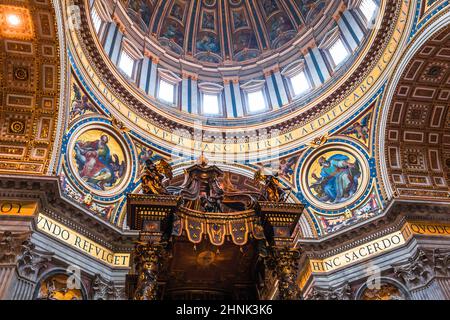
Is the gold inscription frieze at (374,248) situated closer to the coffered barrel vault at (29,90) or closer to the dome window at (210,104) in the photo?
the dome window at (210,104)

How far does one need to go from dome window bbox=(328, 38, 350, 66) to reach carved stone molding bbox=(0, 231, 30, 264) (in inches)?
561

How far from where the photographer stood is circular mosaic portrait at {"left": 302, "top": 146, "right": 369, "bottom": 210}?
1460 centimetres

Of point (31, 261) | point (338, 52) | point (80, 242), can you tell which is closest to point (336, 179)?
point (338, 52)

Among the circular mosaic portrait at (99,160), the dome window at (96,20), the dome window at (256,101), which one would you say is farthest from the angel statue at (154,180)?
the dome window at (256,101)

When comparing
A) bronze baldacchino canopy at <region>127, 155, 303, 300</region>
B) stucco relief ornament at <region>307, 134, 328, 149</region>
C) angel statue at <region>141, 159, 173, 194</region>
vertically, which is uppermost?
stucco relief ornament at <region>307, 134, 328, 149</region>

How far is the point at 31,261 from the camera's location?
32.0ft

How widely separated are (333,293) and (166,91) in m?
11.9

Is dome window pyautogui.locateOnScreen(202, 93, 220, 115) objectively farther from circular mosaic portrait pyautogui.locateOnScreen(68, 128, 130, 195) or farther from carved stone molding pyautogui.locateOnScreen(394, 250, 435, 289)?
carved stone molding pyautogui.locateOnScreen(394, 250, 435, 289)

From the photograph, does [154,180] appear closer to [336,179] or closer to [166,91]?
[336,179]

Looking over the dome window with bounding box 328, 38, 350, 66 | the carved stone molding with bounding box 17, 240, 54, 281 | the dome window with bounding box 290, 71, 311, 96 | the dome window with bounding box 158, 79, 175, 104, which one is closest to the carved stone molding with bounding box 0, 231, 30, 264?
the carved stone molding with bounding box 17, 240, 54, 281

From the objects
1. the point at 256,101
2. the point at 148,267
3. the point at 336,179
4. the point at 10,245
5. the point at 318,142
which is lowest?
the point at 148,267

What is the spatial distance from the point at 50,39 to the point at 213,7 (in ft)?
43.7

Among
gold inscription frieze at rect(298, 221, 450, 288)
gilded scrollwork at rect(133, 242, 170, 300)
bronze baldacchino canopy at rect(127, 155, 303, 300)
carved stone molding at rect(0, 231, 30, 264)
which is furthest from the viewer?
gold inscription frieze at rect(298, 221, 450, 288)
